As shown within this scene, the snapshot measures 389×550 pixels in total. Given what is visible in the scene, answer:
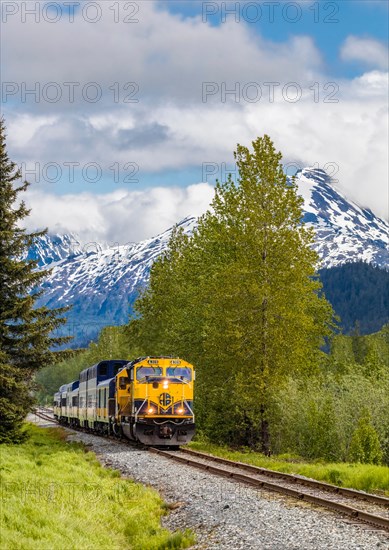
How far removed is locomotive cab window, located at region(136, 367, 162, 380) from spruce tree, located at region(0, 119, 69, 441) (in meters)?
3.96

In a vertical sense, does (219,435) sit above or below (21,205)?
below

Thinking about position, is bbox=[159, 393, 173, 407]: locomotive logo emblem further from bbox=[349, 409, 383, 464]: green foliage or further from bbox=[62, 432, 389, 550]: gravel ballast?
bbox=[62, 432, 389, 550]: gravel ballast

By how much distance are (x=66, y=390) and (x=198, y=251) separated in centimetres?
3041

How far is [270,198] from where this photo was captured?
3528cm

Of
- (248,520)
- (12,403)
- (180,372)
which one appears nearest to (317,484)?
(248,520)

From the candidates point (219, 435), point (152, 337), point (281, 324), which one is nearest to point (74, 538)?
point (281, 324)

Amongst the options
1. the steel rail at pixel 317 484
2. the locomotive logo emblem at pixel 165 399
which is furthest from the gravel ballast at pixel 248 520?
the locomotive logo emblem at pixel 165 399

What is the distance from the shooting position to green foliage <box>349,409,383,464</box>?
26.3 meters

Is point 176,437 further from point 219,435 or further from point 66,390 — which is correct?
point 66,390

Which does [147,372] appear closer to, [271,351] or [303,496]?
[271,351]

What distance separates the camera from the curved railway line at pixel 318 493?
1492 cm

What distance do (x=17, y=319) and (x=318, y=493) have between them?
64.3 ft

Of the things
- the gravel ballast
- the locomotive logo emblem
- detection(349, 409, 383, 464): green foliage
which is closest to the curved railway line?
the gravel ballast

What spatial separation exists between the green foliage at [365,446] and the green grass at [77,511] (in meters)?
8.99
